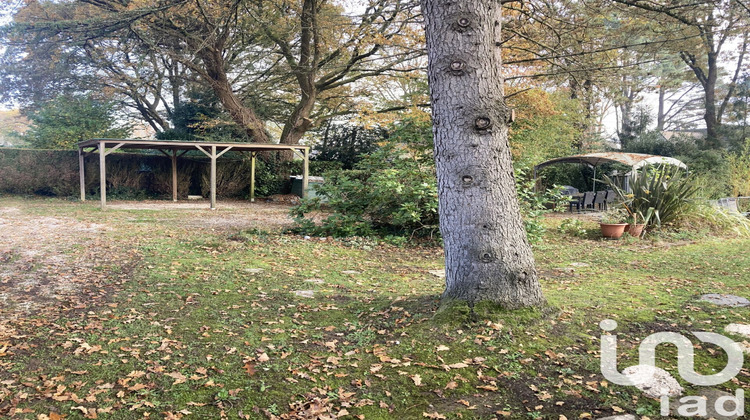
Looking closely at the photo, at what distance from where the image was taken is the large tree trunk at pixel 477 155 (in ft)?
9.08

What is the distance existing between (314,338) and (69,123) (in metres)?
17.4

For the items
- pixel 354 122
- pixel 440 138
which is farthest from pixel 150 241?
pixel 354 122

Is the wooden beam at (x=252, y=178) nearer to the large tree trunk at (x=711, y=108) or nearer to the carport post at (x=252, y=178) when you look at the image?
the carport post at (x=252, y=178)

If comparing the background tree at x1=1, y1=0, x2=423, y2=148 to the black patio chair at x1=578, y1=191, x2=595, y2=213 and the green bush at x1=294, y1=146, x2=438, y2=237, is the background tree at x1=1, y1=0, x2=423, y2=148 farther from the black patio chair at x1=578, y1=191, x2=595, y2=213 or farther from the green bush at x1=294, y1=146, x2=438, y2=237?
the black patio chair at x1=578, y1=191, x2=595, y2=213

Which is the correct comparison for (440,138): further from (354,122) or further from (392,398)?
(354,122)

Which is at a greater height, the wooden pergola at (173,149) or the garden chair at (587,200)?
the wooden pergola at (173,149)

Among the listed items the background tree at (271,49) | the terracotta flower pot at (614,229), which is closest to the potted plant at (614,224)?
the terracotta flower pot at (614,229)

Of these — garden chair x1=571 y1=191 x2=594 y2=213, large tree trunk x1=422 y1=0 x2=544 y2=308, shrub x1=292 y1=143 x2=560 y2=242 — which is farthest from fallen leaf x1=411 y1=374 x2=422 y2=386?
garden chair x1=571 y1=191 x2=594 y2=213

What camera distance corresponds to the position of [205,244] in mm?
6422

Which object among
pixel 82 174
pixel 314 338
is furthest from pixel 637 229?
pixel 82 174

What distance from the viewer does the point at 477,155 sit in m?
2.77

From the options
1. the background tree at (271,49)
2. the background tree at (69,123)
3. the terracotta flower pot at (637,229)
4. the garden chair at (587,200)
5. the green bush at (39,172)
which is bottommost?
the terracotta flower pot at (637,229)

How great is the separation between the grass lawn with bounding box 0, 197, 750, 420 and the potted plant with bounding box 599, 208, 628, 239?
8.22 ft

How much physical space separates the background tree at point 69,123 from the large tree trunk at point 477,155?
17.0m
